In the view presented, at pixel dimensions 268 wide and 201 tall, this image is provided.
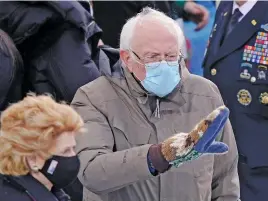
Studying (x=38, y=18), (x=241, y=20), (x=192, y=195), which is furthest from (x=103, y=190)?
(x=241, y=20)

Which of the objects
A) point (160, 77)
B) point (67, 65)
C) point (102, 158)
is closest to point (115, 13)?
point (67, 65)

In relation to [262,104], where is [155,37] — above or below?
above

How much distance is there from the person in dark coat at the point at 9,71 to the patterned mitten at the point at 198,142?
2.79ft

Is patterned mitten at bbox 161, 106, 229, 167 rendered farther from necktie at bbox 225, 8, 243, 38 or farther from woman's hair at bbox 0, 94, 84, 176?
necktie at bbox 225, 8, 243, 38

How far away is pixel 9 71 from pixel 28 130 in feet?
2.35

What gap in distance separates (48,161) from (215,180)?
75 cm

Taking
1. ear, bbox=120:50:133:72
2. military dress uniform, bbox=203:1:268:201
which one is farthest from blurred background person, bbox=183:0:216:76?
ear, bbox=120:50:133:72

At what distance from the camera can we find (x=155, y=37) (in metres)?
2.31

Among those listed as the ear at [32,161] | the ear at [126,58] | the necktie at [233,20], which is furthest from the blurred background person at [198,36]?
the ear at [32,161]

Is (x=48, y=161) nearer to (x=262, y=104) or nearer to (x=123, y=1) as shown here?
(x=262, y=104)

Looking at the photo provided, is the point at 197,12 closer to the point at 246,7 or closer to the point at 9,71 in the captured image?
the point at 246,7

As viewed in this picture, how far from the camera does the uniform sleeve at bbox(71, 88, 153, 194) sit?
2096mm

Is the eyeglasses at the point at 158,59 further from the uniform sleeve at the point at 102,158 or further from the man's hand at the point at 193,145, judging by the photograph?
the man's hand at the point at 193,145

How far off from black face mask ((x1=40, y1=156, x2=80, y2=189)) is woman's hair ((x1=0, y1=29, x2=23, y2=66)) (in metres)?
0.72
